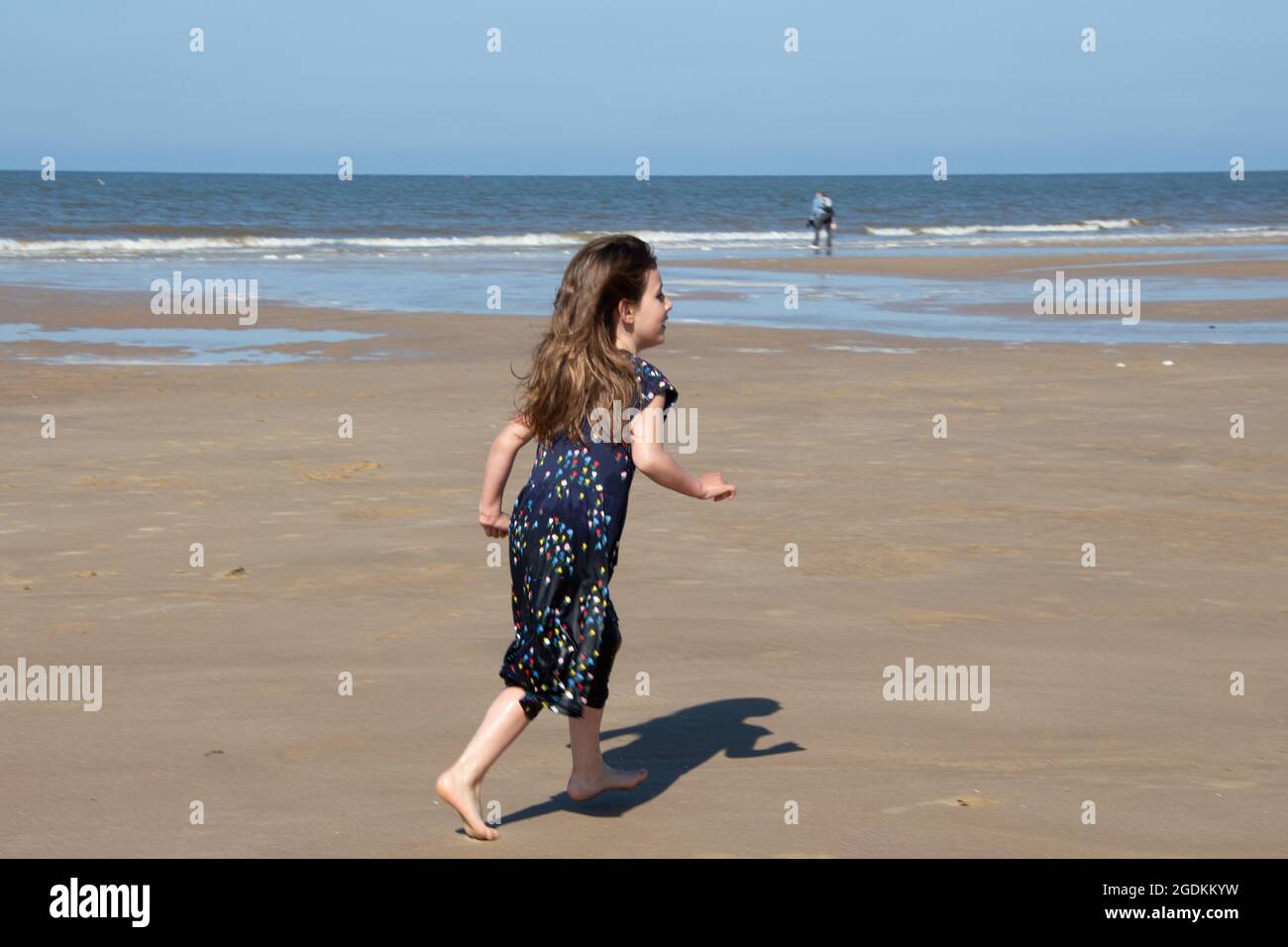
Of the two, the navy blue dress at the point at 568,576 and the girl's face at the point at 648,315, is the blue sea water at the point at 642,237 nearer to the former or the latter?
the girl's face at the point at 648,315

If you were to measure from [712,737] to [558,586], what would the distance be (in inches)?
39.2

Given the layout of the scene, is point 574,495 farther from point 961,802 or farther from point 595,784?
point 961,802

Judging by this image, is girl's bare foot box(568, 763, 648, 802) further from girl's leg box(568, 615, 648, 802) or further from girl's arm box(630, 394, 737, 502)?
girl's arm box(630, 394, 737, 502)

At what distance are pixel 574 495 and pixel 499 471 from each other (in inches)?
8.3

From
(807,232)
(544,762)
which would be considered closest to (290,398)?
(544,762)

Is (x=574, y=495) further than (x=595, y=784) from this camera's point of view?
No

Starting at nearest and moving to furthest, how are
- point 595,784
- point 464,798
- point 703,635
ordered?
point 464,798 < point 595,784 < point 703,635

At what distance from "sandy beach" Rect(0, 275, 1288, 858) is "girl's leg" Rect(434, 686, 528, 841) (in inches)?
3.6

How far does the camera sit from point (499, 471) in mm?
3943

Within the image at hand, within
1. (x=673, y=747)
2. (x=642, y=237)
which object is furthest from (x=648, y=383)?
(x=642, y=237)

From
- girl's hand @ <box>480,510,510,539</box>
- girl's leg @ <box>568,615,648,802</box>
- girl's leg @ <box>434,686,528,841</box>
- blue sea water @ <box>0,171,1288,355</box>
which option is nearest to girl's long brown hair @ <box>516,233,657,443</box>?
girl's hand @ <box>480,510,510,539</box>

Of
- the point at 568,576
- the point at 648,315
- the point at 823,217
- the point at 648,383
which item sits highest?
the point at 823,217

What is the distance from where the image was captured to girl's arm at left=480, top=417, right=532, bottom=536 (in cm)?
393

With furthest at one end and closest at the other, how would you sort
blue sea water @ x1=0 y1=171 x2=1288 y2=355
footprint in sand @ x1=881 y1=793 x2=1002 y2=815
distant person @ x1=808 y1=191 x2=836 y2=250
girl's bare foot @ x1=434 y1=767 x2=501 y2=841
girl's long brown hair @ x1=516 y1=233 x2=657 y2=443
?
distant person @ x1=808 y1=191 x2=836 y2=250
blue sea water @ x1=0 y1=171 x2=1288 y2=355
footprint in sand @ x1=881 y1=793 x2=1002 y2=815
girl's long brown hair @ x1=516 y1=233 x2=657 y2=443
girl's bare foot @ x1=434 y1=767 x2=501 y2=841
